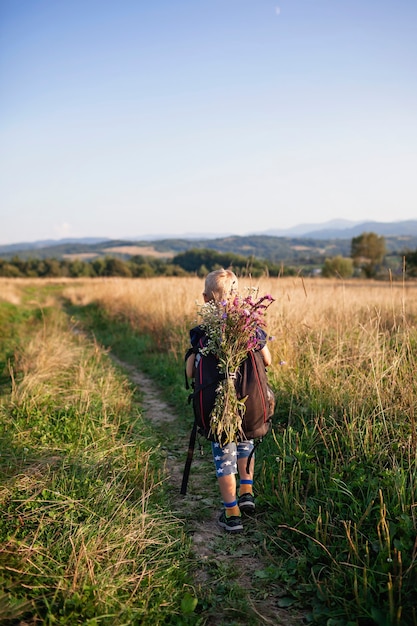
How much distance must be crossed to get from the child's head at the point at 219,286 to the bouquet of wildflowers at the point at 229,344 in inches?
2.9

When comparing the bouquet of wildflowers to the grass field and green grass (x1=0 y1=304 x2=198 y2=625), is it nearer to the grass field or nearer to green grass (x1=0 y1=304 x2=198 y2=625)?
the grass field

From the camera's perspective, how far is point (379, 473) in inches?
119

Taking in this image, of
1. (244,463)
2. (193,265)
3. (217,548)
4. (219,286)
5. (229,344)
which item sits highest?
(219,286)

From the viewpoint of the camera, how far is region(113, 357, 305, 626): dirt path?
8.07ft

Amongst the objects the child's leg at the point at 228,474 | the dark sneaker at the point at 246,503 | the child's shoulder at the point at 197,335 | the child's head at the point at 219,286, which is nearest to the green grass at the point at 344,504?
the dark sneaker at the point at 246,503

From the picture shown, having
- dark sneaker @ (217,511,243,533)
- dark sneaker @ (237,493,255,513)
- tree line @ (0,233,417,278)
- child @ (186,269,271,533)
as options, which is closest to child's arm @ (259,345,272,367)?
child @ (186,269,271,533)

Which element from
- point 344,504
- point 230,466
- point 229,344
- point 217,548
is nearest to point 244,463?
point 230,466

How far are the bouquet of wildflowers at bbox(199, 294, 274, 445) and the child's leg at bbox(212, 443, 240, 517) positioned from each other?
0.09 m

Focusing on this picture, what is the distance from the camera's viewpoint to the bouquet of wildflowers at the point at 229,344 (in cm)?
317

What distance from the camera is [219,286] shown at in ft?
10.8

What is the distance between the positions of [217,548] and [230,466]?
Result: 542mm

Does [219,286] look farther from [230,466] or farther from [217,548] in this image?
[217,548]

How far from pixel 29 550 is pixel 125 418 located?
8.60 ft

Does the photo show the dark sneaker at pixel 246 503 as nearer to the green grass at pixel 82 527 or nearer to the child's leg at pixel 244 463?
the child's leg at pixel 244 463
